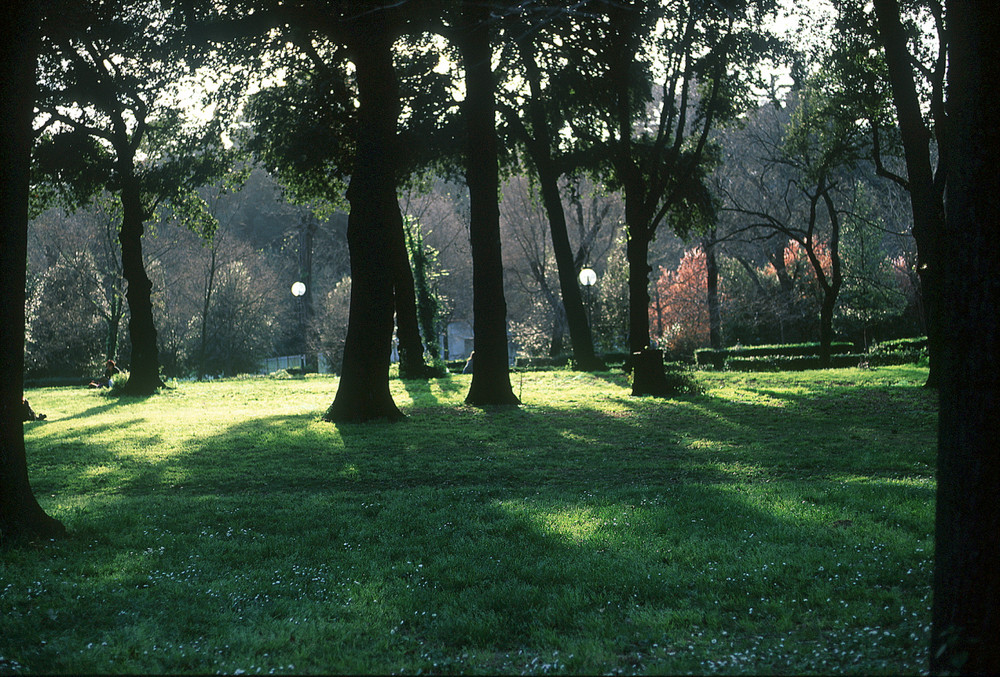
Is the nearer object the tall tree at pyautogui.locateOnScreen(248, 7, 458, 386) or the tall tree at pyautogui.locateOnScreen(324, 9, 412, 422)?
the tall tree at pyautogui.locateOnScreen(324, 9, 412, 422)

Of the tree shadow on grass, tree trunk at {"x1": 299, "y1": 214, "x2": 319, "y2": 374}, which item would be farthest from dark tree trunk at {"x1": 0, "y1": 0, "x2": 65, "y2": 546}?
tree trunk at {"x1": 299, "y1": 214, "x2": 319, "y2": 374}

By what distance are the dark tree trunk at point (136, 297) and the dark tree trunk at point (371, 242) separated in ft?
38.0

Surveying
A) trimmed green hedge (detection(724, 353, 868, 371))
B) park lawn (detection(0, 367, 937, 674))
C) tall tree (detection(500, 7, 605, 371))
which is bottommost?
park lawn (detection(0, 367, 937, 674))

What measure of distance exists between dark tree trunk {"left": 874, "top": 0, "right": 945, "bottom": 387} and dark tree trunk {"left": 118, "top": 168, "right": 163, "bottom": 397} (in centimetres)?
1984

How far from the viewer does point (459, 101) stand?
2227 centimetres

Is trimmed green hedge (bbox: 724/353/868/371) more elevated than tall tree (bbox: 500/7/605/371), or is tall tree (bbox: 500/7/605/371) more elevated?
tall tree (bbox: 500/7/605/371)

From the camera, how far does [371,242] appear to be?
13.9m

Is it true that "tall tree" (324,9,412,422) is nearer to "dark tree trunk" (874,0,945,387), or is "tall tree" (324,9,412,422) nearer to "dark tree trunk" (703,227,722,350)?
"dark tree trunk" (874,0,945,387)

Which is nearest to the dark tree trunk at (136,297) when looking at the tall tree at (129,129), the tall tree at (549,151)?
the tall tree at (129,129)

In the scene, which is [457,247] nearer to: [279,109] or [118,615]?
[279,109]

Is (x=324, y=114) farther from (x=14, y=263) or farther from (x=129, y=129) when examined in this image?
(x=14, y=263)

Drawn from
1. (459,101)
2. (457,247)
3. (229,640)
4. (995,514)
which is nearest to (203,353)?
(457,247)

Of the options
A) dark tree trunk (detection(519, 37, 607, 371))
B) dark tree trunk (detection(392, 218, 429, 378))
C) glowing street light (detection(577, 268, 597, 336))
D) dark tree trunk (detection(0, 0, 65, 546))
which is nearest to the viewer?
dark tree trunk (detection(0, 0, 65, 546))

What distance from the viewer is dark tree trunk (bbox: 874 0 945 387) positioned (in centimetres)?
1466
